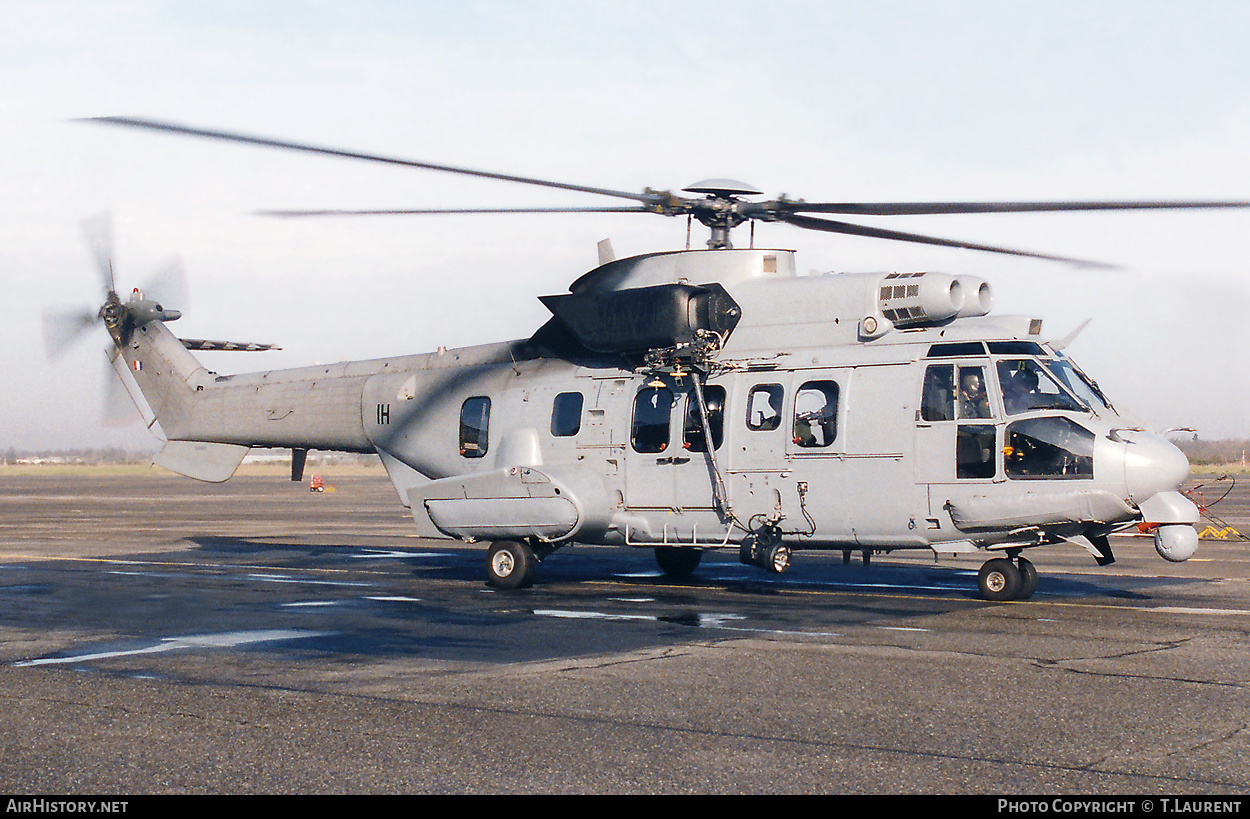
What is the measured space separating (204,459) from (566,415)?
8.22 metres

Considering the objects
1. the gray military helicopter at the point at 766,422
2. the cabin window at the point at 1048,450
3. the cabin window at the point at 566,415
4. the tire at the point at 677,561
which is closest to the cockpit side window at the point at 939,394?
the gray military helicopter at the point at 766,422

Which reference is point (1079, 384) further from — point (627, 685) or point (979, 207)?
point (627, 685)

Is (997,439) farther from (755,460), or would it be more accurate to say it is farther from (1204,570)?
(1204,570)

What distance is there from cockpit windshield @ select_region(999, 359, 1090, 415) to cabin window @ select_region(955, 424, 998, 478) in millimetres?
397

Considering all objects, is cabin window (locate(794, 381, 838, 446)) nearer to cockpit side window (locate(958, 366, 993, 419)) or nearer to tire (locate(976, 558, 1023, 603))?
cockpit side window (locate(958, 366, 993, 419))

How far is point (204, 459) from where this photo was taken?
21.8 meters

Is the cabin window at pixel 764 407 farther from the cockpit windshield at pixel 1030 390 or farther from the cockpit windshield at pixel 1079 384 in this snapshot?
the cockpit windshield at pixel 1079 384

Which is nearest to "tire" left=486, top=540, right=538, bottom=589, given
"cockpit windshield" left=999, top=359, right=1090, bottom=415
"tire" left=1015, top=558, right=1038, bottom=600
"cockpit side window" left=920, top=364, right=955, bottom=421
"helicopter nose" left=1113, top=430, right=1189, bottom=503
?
"cockpit side window" left=920, top=364, right=955, bottom=421

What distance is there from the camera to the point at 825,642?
37.4 feet

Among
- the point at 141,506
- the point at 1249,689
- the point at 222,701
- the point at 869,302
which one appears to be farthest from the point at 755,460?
the point at 141,506

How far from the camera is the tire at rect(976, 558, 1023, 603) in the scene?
47.1ft

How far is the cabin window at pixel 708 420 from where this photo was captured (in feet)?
52.2

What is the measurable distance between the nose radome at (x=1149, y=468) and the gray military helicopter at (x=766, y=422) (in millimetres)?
25

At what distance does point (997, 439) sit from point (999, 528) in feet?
3.42
